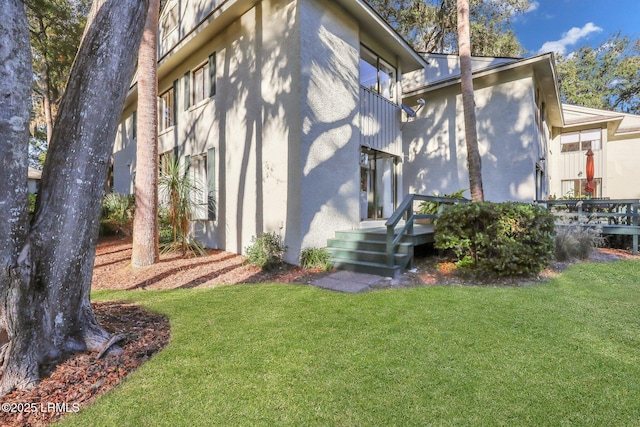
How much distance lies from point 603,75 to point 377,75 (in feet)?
89.7

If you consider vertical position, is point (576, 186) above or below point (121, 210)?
above

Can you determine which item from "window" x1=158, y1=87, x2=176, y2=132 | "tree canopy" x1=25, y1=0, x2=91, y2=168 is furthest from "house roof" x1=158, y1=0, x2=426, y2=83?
"tree canopy" x1=25, y1=0, x2=91, y2=168

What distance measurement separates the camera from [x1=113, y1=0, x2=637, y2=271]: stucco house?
6566mm

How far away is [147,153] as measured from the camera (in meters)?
6.20

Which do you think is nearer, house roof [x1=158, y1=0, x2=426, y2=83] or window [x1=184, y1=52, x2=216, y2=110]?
house roof [x1=158, y1=0, x2=426, y2=83]

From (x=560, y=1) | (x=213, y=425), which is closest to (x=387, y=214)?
(x=213, y=425)

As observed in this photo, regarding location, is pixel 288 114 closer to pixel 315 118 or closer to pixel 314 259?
pixel 315 118

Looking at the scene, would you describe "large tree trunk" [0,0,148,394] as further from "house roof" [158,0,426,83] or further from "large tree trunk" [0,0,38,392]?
"house roof" [158,0,426,83]

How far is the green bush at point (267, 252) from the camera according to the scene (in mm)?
6141

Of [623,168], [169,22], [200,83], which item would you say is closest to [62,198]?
[200,83]

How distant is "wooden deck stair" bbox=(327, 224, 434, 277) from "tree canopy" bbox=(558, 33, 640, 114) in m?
27.7

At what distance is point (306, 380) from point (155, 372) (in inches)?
49.4

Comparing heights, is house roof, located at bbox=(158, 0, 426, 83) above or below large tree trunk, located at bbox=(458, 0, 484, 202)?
above

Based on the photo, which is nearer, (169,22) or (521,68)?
(521,68)
